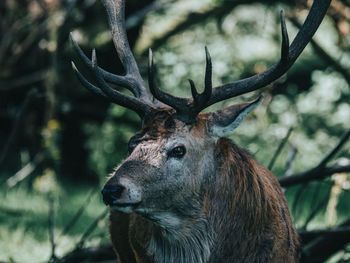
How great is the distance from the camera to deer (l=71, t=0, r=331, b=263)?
566 cm

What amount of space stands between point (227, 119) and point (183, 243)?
784 millimetres

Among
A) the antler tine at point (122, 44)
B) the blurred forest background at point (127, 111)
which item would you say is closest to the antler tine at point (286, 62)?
the antler tine at point (122, 44)

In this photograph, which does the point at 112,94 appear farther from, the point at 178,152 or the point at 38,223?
the point at 38,223

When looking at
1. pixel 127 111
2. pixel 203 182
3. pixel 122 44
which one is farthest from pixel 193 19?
pixel 203 182

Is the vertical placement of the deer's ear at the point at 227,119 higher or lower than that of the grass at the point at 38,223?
higher

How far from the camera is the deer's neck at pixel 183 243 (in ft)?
19.1

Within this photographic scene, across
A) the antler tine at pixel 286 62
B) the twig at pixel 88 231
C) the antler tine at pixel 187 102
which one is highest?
the antler tine at pixel 286 62

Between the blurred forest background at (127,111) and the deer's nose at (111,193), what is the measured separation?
6.16 ft

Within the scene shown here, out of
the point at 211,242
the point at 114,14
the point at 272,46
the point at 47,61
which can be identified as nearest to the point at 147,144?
the point at 211,242

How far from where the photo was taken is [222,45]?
10656 millimetres

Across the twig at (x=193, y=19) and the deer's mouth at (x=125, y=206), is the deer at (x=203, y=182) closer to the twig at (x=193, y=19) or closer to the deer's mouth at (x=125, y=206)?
the deer's mouth at (x=125, y=206)

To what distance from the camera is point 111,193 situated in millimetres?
5320

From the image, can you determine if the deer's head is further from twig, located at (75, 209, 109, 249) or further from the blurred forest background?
twig, located at (75, 209, 109, 249)

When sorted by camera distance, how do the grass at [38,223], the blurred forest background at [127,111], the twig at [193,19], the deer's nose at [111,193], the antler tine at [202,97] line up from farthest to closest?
the twig at [193,19], the blurred forest background at [127,111], the grass at [38,223], the antler tine at [202,97], the deer's nose at [111,193]
